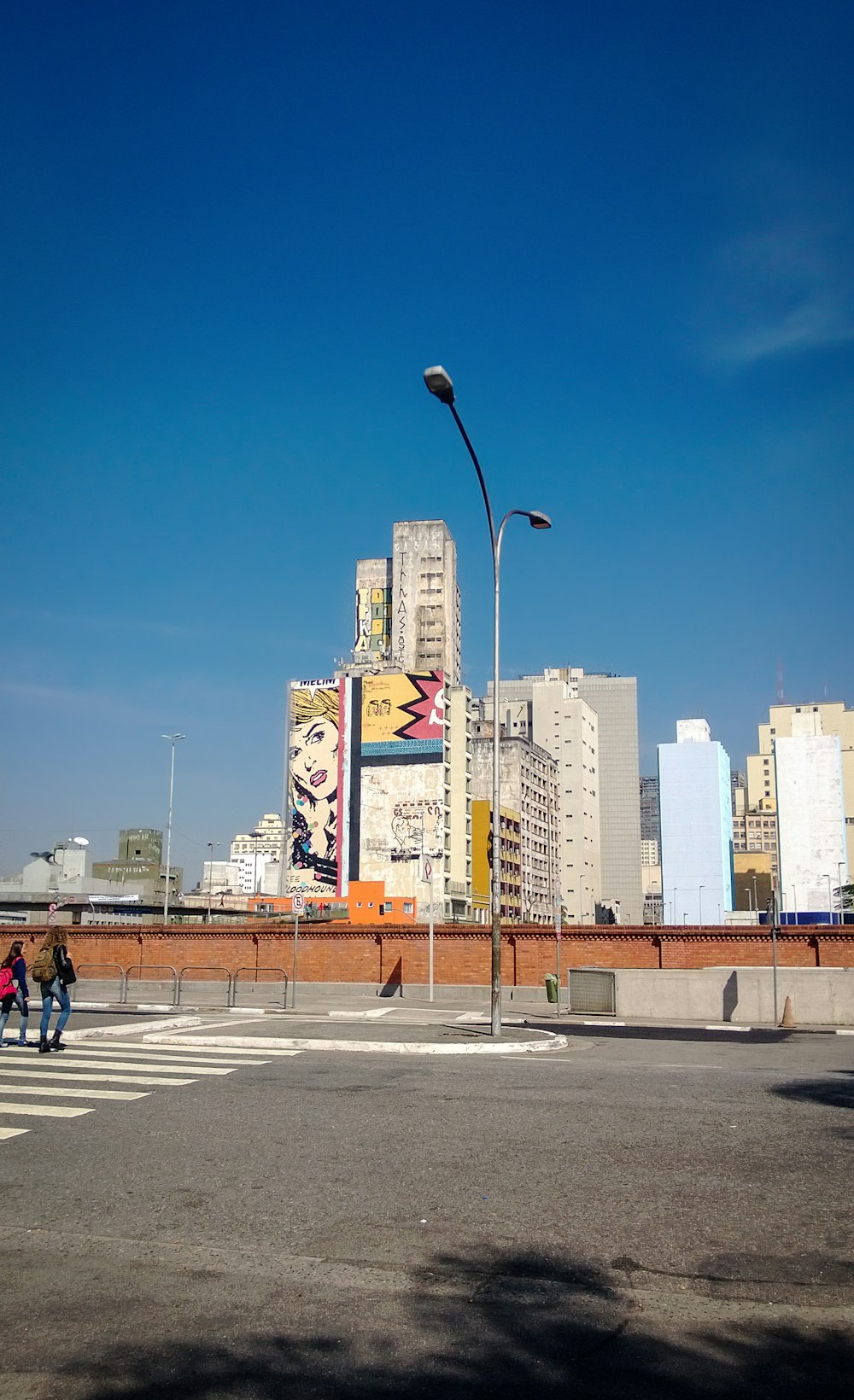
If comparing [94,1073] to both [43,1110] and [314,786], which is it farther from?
[314,786]

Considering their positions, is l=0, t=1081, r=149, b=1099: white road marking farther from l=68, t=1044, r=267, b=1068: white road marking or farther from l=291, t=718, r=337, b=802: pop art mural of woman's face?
l=291, t=718, r=337, b=802: pop art mural of woman's face

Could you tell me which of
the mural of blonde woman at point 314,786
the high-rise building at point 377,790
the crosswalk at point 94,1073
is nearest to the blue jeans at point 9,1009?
the crosswalk at point 94,1073

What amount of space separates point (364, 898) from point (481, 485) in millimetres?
86693

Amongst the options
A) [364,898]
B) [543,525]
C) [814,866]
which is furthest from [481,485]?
[814,866]

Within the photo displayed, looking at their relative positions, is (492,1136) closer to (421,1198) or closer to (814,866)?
(421,1198)

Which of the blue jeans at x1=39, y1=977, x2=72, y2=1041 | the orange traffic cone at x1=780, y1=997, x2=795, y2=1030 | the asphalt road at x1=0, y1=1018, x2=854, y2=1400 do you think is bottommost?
the orange traffic cone at x1=780, y1=997, x2=795, y2=1030

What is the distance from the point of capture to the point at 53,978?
15.4 meters

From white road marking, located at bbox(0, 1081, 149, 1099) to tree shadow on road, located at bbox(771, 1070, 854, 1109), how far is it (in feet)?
22.9

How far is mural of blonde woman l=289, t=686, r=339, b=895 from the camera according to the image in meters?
108

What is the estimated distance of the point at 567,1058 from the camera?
15.3m

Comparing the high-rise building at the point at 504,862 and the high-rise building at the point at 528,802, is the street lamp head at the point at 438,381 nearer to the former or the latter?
the high-rise building at the point at 504,862

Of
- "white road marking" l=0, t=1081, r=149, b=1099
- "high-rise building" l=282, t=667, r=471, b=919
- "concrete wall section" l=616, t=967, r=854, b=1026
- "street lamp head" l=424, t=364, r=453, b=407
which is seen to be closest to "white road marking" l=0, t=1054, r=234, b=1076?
"white road marking" l=0, t=1081, r=149, b=1099

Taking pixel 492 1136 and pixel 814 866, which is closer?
pixel 492 1136

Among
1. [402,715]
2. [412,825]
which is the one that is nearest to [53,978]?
[412,825]
